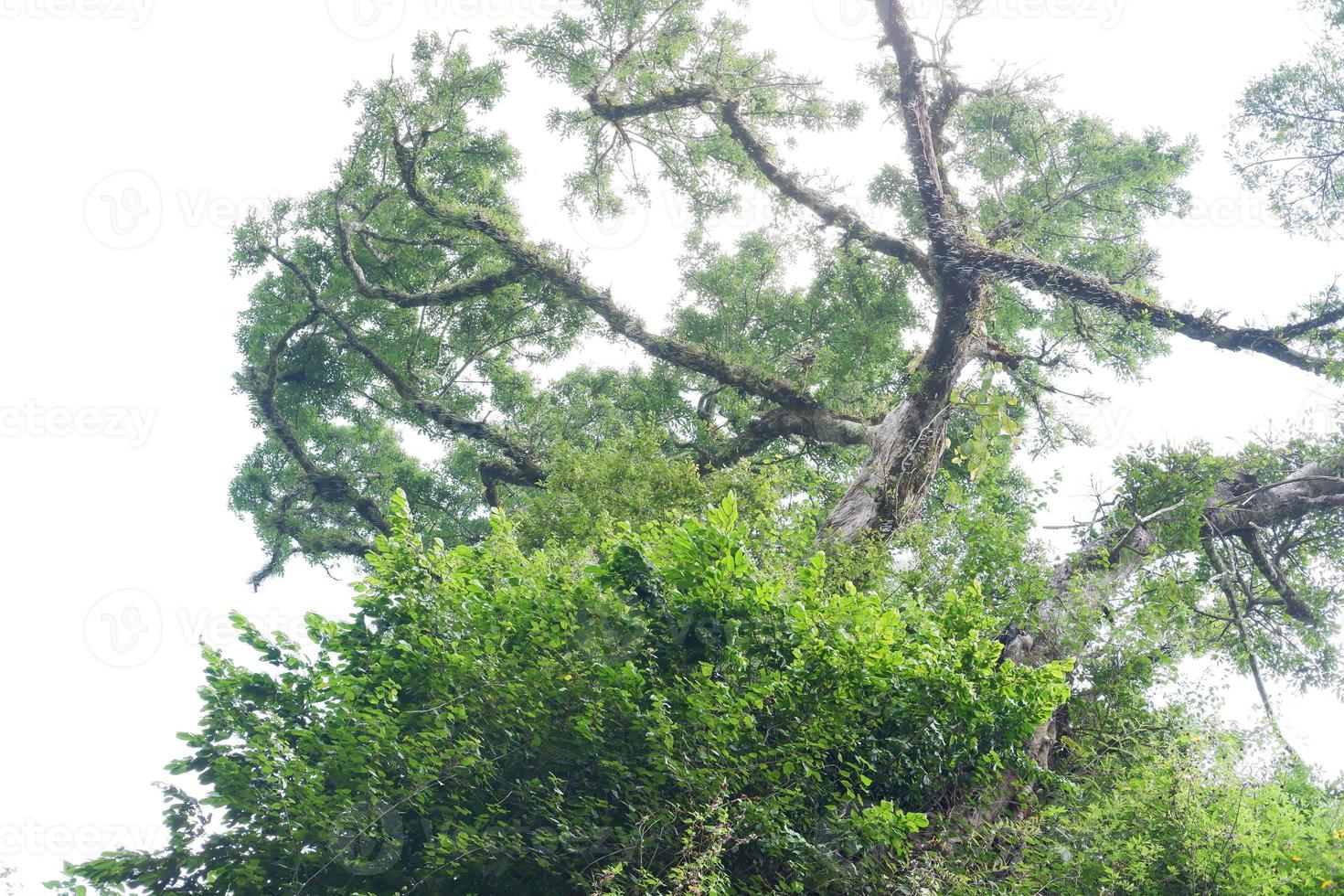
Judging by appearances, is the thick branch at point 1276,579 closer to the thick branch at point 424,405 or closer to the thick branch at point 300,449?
the thick branch at point 424,405

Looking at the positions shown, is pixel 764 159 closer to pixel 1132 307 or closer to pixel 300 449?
pixel 1132 307

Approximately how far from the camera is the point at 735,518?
706 centimetres

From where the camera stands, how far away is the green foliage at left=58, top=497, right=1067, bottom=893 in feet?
21.4

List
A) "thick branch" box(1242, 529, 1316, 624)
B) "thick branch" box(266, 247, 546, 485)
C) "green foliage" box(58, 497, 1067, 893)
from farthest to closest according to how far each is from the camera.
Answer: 1. "thick branch" box(266, 247, 546, 485)
2. "thick branch" box(1242, 529, 1316, 624)
3. "green foliage" box(58, 497, 1067, 893)

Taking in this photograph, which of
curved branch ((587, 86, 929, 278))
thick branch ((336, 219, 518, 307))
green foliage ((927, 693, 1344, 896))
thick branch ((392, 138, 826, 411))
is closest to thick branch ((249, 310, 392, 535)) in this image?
thick branch ((336, 219, 518, 307))

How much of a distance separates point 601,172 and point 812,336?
566 centimetres

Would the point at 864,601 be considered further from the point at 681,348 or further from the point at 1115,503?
the point at 681,348

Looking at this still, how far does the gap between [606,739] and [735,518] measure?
6.12 ft

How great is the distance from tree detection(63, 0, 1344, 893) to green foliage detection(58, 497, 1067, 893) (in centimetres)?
4

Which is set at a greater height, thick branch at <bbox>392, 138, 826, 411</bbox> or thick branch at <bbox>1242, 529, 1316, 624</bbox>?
thick branch at <bbox>392, 138, 826, 411</bbox>

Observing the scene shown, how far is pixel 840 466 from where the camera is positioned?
17422mm

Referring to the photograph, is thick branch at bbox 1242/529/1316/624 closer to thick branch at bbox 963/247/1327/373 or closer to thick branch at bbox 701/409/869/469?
thick branch at bbox 963/247/1327/373

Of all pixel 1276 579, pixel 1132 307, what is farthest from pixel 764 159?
pixel 1276 579

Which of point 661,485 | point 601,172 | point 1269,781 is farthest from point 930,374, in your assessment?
point 601,172
